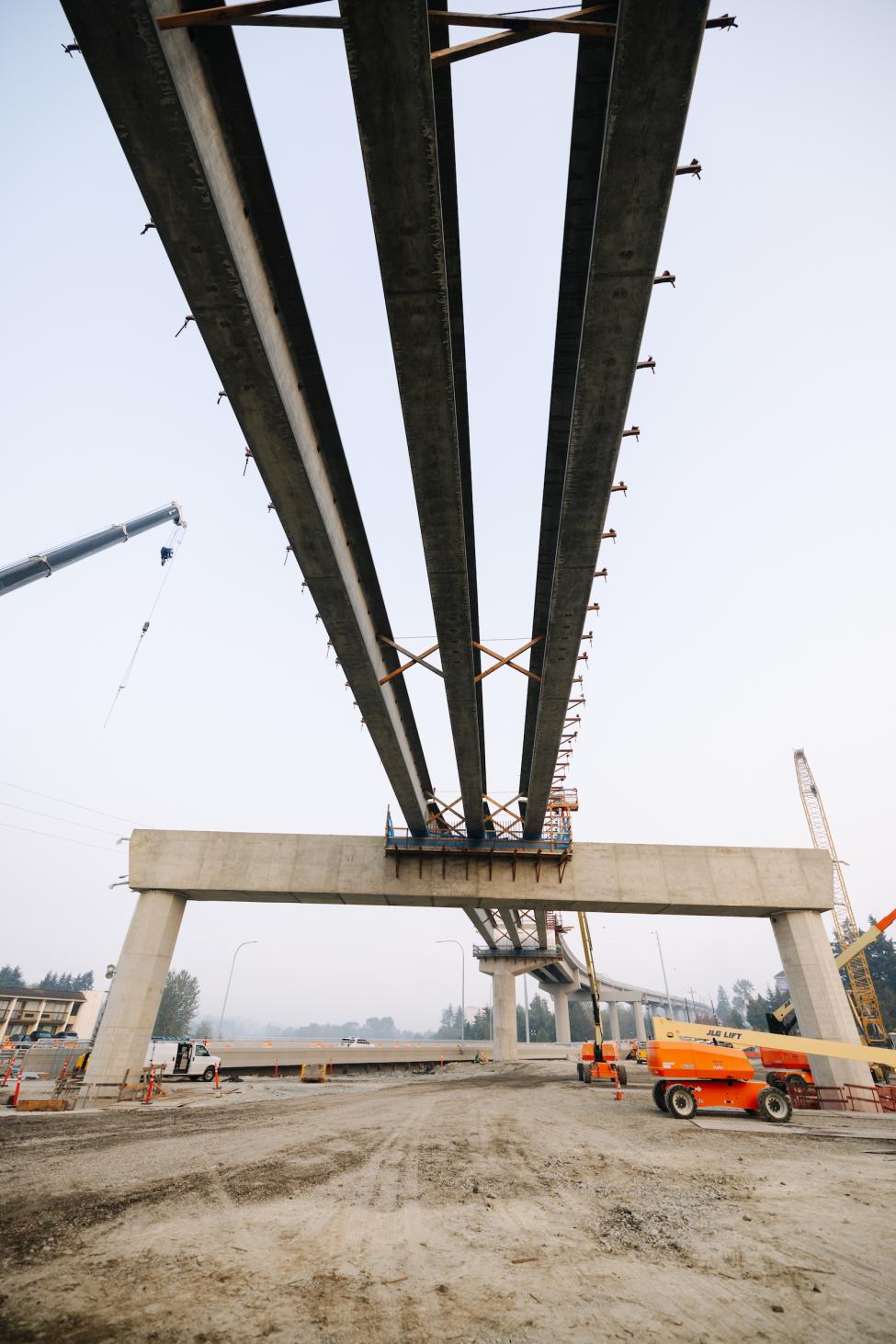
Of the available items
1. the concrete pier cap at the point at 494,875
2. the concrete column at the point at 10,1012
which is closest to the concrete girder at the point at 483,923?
the concrete pier cap at the point at 494,875

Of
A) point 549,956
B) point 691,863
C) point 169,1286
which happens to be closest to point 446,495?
point 169,1286

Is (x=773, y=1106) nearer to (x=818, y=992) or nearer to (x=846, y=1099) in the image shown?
(x=846, y=1099)

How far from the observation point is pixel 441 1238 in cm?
540

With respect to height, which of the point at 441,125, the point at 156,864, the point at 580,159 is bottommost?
the point at 156,864

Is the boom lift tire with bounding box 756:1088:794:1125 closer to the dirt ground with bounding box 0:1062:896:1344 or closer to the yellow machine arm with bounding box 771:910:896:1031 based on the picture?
the dirt ground with bounding box 0:1062:896:1344

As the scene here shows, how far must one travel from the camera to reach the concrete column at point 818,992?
1823cm

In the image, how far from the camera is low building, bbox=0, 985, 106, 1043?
74625mm

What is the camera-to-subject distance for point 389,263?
5227mm

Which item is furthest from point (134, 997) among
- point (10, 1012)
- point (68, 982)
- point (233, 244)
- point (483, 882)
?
point (68, 982)

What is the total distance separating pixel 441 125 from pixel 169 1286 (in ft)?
32.2

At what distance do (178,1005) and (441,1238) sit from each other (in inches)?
4231

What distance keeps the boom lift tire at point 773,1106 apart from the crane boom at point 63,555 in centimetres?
3298

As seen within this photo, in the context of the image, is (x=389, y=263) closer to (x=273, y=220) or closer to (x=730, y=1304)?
(x=273, y=220)

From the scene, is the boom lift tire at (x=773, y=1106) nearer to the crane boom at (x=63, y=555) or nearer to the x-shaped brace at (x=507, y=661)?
the x-shaped brace at (x=507, y=661)
